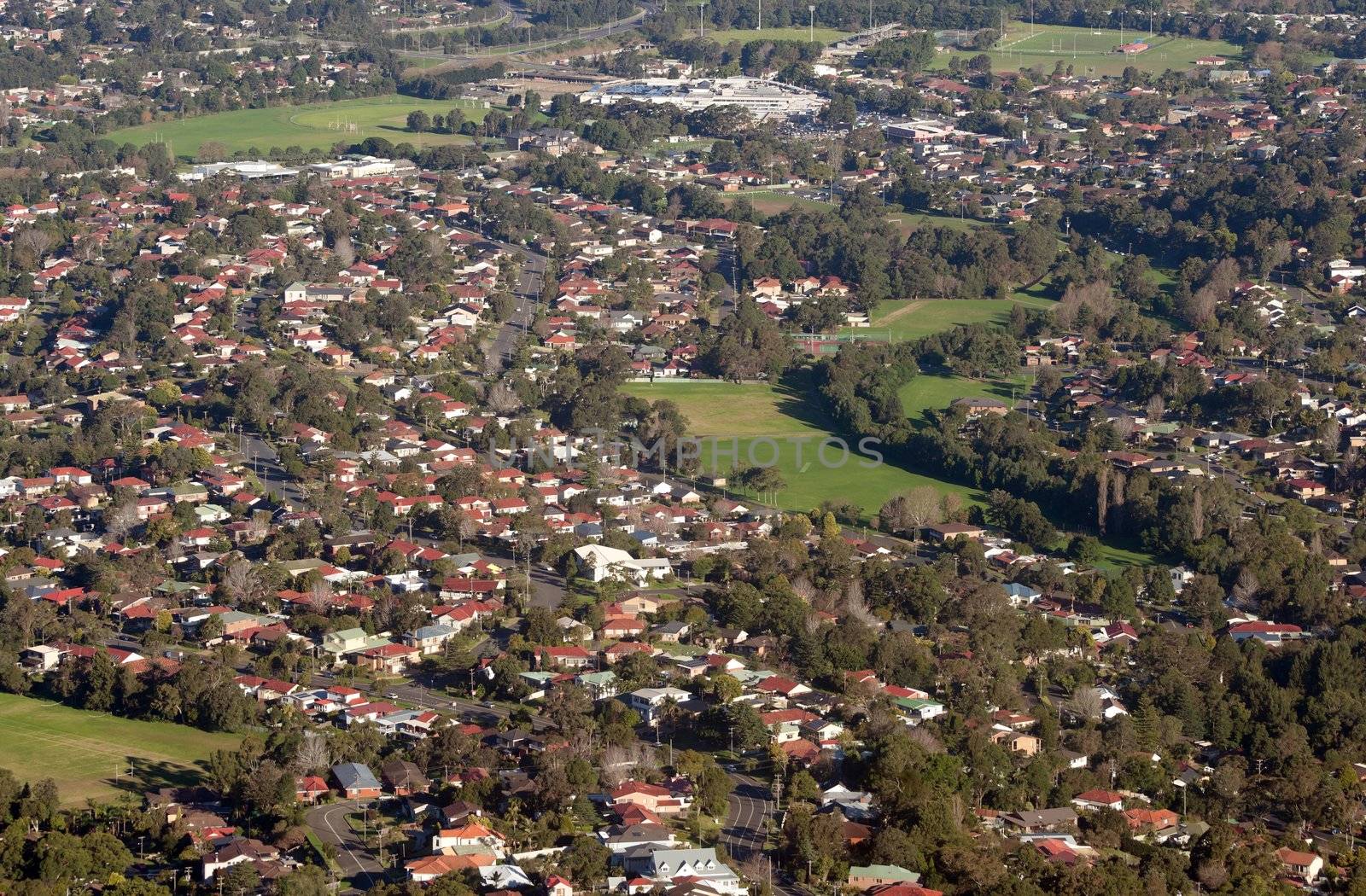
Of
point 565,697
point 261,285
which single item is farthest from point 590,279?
point 565,697

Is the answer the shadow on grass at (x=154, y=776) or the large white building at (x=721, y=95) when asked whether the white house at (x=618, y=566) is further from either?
the large white building at (x=721, y=95)

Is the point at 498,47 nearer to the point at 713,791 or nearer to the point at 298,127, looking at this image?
the point at 298,127

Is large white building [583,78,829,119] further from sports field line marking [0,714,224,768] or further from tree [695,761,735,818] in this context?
tree [695,761,735,818]

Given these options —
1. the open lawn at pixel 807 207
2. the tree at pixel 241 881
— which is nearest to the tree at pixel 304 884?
the tree at pixel 241 881

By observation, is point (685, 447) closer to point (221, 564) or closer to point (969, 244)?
point (221, 564)

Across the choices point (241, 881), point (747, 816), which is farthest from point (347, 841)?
point (747, 816)

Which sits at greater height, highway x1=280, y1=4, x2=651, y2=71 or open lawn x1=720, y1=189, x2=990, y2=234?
highway x1=280, y1=4, x2=651, y2=71

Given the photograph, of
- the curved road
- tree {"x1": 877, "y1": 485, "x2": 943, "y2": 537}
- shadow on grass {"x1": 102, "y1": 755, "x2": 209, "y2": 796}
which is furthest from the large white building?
the curved road
